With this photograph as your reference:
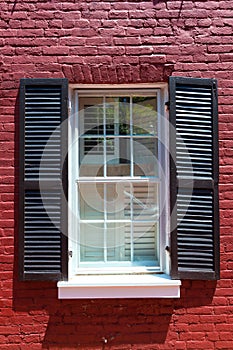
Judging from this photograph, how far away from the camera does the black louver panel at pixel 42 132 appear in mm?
3432

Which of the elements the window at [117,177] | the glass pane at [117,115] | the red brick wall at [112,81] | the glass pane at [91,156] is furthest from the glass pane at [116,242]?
the glass pane at [117,115]

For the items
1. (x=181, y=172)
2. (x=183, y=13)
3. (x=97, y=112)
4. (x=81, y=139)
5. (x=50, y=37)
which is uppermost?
(x=183, y=13)

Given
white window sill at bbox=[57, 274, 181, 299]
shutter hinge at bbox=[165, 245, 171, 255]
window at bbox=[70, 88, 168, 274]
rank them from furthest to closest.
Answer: window at bbox=[70, 88, 168, 274], shutter hinge at bbox=[165, 245, 171, 255], white window sill at bbox=[57, 274, 181, 299]

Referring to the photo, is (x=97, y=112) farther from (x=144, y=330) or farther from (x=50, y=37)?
(x=144, y=330)

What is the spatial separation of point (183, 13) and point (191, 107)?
2.90 ft

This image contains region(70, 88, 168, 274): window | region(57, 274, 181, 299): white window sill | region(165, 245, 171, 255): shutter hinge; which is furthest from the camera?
region(70, 88, 168, 274): window

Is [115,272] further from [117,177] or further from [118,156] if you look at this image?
[118,156]

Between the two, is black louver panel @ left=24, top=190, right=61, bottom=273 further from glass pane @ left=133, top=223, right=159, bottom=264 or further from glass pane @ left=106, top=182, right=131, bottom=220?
glass pane @ left=133, top=223, right=159, bottom=264

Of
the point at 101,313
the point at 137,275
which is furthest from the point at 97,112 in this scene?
the point at 101,313

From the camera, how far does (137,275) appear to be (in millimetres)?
3525

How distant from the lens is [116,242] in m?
3.64

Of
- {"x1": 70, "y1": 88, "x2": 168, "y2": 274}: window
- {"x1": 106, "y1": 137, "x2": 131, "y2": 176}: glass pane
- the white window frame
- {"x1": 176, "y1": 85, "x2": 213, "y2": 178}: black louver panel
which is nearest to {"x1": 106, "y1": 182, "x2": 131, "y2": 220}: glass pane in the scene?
{"x1": 70, "y1": 88, "x2": 168, "y2": 274}: window

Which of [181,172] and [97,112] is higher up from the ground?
[97,112]

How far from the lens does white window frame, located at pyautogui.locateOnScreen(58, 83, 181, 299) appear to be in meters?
3.35
